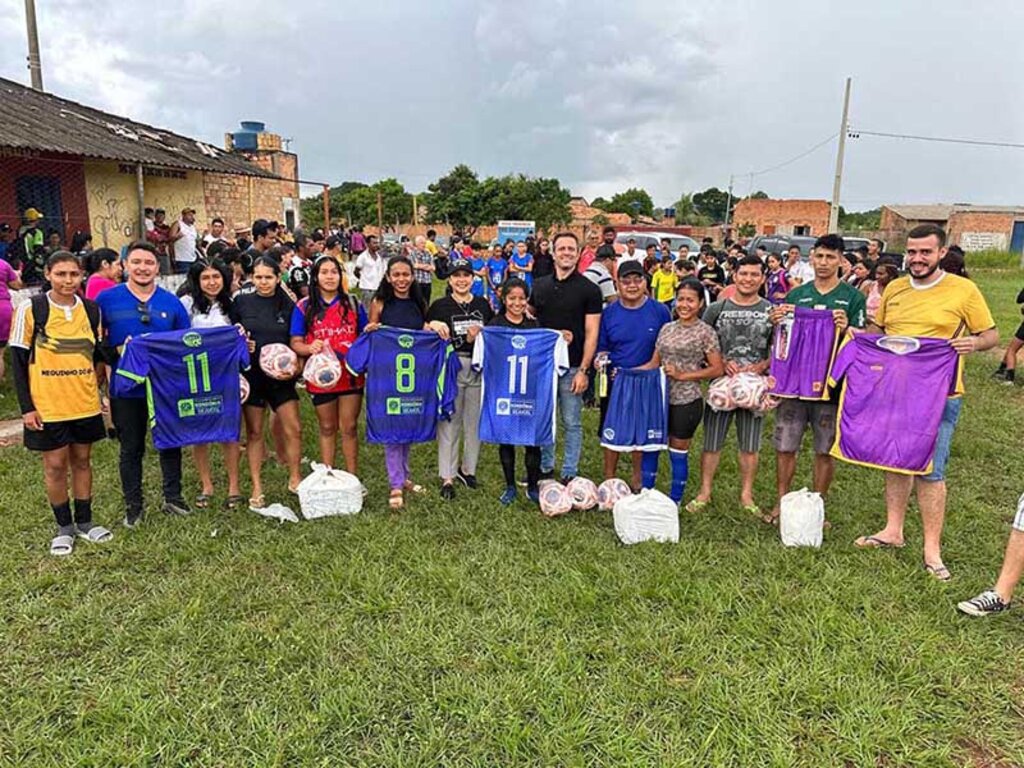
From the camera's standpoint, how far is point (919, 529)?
4949mm

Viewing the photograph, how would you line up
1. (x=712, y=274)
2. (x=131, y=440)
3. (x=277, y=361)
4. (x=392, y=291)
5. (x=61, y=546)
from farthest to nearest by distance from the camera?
1. (x=712, y=274)
2. (x=392, y=291)
3. (x=277, y=361)
4. (x=131, y=440)
5. (x=61, y=546)

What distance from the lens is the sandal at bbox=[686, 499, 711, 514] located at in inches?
206

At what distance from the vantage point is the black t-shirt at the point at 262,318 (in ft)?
16.5

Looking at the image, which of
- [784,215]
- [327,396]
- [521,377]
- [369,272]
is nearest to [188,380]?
[327,396]

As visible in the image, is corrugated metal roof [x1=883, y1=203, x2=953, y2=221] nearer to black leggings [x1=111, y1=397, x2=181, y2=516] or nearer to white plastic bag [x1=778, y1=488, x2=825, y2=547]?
white plastic bag [x1=778, y1=488, x2=825, y2=547]

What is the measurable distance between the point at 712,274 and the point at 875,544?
7.70m

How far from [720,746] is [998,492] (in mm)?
4494

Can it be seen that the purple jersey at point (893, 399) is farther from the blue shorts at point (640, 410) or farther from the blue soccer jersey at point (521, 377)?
the blue soccer jersey at point (521, 377)

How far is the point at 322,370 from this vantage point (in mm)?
4957

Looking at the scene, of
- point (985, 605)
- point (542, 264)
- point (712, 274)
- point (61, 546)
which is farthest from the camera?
point (542, 264)

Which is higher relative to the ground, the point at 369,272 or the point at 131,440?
the point at 369,272

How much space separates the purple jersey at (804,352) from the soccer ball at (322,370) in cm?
317

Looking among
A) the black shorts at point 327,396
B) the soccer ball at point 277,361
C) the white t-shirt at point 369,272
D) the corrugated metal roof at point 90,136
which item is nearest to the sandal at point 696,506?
the black shorts at point 327,396

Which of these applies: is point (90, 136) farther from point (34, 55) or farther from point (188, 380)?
point (188, 380)
